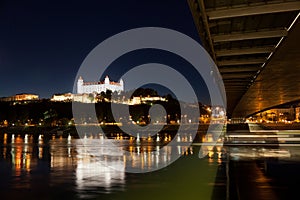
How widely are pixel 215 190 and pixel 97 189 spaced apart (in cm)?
354

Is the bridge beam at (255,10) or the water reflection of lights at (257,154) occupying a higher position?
the bridge beam at (255,10)

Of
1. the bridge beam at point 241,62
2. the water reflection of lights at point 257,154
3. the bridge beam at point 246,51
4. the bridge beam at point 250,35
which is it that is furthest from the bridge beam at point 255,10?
the water reflection of lights at point 257,154

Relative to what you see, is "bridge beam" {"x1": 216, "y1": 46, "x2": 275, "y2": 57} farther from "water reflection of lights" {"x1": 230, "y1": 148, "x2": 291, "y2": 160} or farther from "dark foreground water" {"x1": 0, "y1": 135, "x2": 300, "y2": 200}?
"water reflection of lights" {"x1": 230, "y1": 148, "x2": 291, "y2": 160}

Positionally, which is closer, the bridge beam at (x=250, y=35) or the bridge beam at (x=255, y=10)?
the bridge beam at (x=255, y=10)

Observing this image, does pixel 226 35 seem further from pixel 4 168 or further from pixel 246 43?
pixel 4 168

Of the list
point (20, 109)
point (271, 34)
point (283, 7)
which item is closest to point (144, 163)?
point (271, 34)

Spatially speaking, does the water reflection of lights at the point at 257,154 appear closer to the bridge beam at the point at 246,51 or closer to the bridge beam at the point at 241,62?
the bridge beam at the point at 241,62

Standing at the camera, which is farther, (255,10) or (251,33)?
(251,33)

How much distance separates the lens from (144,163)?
16359mm

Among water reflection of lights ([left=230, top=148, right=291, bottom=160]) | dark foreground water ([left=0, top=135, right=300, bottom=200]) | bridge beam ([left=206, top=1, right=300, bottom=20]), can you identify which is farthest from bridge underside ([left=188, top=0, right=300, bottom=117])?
dark foreground water ([left=0, top=135, right=300, bottom=200])

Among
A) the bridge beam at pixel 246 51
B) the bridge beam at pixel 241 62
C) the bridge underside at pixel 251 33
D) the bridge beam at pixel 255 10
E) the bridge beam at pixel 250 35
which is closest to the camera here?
the bridge beam at pixel 255 10

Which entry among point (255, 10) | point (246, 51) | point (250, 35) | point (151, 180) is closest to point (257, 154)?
point (246, 51)

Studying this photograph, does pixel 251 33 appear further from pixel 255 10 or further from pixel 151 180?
pixel 151 180

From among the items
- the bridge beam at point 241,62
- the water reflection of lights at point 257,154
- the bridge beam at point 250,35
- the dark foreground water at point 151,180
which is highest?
the bridge beam at point 250,35
